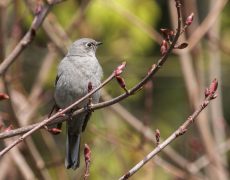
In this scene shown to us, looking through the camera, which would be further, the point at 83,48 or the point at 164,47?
the point at 83,48

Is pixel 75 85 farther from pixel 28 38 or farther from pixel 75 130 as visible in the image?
pixel 28 38

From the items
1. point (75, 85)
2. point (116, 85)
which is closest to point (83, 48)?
point (75, 85)

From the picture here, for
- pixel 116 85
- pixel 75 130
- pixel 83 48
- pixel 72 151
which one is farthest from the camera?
pixel 116 85

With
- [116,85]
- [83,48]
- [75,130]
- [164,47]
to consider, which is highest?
[164,47]

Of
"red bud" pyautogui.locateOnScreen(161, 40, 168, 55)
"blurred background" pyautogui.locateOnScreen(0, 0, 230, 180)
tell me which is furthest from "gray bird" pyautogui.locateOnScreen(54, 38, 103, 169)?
"red bud" pyautogui.locateOnScreen(161, 40, 168, 55)

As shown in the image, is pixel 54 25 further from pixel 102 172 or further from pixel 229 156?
pixel 229 156

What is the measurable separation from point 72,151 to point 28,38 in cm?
150

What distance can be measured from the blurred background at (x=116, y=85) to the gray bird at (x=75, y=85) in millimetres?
277

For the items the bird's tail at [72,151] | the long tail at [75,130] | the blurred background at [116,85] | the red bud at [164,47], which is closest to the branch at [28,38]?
the blurred background at [116,85]

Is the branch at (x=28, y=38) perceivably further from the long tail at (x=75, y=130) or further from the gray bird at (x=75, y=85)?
the long tail at (x=75, y=130)

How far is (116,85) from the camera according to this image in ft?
25.7

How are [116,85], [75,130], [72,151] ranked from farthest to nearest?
[116,85]
[75,130]
[72,151]

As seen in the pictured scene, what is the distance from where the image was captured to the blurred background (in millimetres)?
5973

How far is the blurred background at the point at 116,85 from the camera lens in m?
5.97
